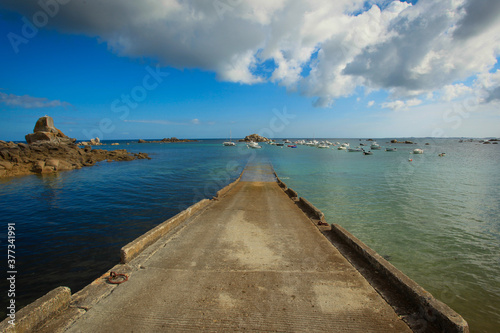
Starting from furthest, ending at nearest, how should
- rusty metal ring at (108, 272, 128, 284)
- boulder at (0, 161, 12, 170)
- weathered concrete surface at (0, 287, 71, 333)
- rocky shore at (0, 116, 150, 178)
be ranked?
rocky shore at (0, 116, 150, 178) → boulder at (0, 161, 12, 170) → rusty metal ring at (108, 272, 128, 284) → weathered concrete surface at (0, 287, 71, 333)

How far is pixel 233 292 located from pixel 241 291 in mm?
142

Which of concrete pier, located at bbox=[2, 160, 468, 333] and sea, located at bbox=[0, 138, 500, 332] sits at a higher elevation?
concrete pier, located at bbox=[2, 160, 468, 333]

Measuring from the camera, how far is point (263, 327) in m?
3.22

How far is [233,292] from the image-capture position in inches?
156

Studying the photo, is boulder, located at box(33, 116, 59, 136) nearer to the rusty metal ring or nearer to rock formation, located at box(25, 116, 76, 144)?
rock formation, located at box(25, 116, 76, 144)

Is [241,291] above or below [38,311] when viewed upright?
below

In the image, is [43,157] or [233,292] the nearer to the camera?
[233,292]

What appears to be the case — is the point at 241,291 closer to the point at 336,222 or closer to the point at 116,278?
the point at 116,278

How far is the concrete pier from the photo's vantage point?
3.30m

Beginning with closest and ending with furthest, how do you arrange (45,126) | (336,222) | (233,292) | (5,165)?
(233,292) < (336,222) < (5,165) < (45,126)

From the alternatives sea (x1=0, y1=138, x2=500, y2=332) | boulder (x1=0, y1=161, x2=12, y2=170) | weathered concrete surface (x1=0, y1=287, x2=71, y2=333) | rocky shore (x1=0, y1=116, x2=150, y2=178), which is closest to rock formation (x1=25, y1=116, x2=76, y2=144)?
rocky shore (x1=0, y1=116, x2=150, y2=178)

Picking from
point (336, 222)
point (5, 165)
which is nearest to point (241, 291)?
point (336, 222)

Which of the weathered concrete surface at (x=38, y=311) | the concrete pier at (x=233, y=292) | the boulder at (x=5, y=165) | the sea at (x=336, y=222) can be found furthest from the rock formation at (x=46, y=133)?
the weathered concrete surface at (x=38, y=311)

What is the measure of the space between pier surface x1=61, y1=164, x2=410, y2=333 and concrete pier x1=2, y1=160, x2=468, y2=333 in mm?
15
